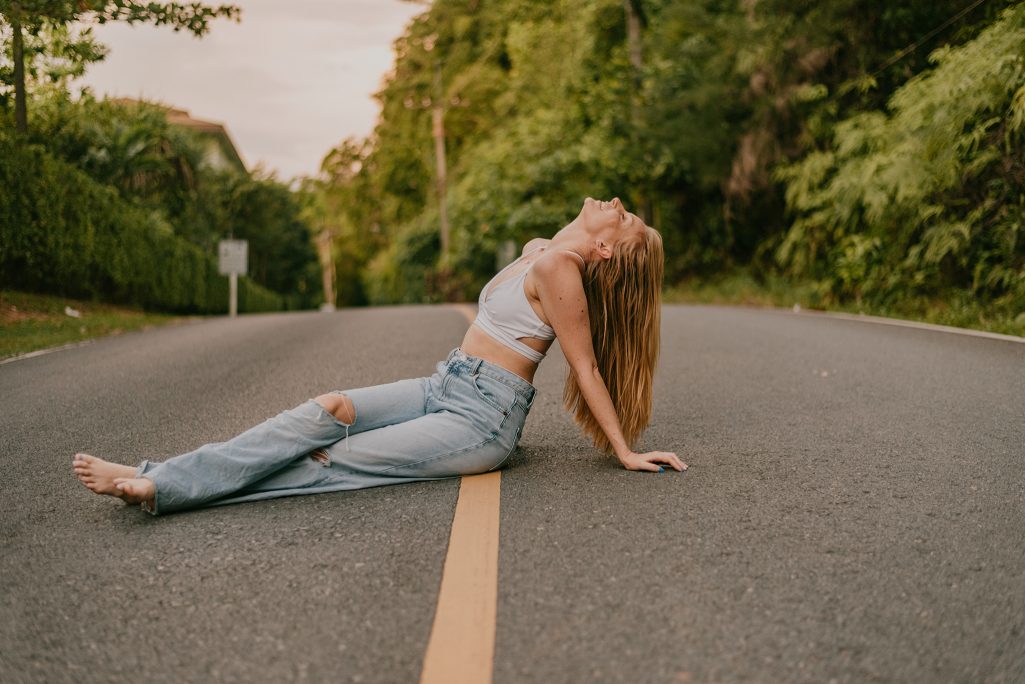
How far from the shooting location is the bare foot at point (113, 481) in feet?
11.1

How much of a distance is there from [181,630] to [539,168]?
29.8 m

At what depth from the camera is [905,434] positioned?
16.0ft

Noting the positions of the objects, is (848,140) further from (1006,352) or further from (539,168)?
(539,168)

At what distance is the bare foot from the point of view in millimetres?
3375

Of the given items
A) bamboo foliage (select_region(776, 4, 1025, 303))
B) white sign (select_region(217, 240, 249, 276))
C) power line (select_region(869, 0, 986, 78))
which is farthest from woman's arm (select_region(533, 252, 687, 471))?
white sign (select_region(217, 240, 249, 276))

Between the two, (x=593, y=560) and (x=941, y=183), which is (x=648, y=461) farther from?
(x=941, y=183)

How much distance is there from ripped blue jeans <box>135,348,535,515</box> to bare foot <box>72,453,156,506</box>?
0.05 m

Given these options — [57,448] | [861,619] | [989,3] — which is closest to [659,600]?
[861,619]

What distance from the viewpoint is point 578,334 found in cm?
397

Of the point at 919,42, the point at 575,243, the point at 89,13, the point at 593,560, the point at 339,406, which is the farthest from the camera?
the point at 919,42

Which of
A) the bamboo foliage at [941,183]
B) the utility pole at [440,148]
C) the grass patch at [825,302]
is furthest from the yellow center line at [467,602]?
the utility pole at [440,148]

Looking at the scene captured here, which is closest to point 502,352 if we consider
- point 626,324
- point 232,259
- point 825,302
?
point 626,324

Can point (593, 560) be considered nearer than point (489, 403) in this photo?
Yes

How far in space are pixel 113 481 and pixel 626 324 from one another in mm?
2197
